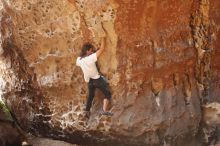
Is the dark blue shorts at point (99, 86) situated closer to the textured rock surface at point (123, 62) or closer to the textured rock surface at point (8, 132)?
the textured rock surface at point (123, 62)

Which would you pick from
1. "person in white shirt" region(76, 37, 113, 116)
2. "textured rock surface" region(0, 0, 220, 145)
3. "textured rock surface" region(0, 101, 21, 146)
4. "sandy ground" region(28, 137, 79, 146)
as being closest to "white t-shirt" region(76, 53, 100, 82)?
"person in white shirt" region(76, 37, 113, 116)

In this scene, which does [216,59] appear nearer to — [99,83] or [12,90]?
[99,83]

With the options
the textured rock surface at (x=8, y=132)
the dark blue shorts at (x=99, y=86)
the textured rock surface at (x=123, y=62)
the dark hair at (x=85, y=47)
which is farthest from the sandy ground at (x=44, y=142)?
the dark hair at (x=85, y=47)

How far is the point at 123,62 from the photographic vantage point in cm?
655

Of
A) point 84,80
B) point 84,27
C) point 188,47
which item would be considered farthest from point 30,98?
point 188,47

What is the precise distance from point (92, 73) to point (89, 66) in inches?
4.4

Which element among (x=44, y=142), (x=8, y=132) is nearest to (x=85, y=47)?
(x=44, y=142)

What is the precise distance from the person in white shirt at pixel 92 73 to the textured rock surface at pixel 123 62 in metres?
0.09

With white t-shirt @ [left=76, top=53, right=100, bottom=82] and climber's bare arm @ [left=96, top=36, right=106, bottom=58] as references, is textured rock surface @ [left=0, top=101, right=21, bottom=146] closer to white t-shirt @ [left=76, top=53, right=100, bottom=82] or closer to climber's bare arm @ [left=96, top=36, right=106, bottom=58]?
white t-shirt @ [left=76, top=53, right=100, bottom=82]

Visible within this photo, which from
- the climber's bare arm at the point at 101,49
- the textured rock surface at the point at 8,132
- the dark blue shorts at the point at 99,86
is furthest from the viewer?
the textured rock surface at the point at 8,132

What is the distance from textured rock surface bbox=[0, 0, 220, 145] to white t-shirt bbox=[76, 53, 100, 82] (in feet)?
0.35

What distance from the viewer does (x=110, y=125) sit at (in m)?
6.75

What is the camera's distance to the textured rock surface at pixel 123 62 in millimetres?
6461

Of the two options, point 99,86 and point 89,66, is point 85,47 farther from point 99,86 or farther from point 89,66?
point 99,86
